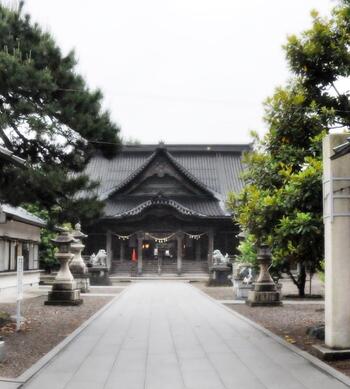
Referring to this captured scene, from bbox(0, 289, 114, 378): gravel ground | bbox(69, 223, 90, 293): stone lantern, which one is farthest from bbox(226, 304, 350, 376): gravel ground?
bbox(69, 223, 90, 293): stone lantern

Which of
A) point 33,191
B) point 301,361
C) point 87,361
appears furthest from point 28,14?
point 301,361

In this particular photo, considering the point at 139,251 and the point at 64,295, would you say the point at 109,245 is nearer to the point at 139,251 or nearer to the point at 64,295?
the point at 139,251

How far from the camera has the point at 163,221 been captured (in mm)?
42156

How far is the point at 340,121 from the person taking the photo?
11.1 metres

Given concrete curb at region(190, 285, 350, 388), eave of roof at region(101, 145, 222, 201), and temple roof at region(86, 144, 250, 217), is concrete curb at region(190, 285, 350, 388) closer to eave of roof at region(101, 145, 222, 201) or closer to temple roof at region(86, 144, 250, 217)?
temple roof at region(86, 144, 250, 217)

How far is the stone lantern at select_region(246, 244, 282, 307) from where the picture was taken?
18.0 m

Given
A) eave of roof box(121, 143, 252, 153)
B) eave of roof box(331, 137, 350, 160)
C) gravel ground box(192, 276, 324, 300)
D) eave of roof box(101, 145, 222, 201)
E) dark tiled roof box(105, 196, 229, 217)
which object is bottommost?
gravel ground box(192, 276, 324, 300)

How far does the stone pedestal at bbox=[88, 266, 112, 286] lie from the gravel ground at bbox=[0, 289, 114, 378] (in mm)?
12924

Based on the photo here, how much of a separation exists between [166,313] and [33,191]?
6.04m

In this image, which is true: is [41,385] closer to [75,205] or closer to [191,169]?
[75,205]

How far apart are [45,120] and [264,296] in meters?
9.66

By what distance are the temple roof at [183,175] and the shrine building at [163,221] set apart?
0.27 ft

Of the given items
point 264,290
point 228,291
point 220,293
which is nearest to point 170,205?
point 228,291

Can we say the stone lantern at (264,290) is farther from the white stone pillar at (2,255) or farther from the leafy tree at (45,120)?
the white stone pillar at (2,255)
